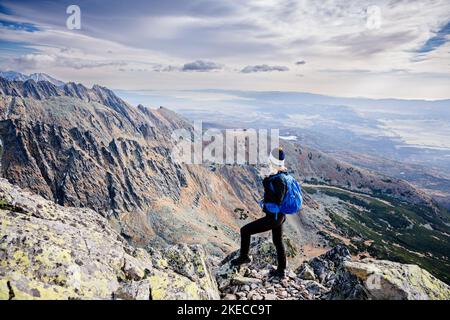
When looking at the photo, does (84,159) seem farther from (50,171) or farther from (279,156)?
(279,156)

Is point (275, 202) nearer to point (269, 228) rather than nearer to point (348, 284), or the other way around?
point (269, 228)

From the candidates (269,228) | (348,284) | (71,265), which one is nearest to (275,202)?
(269,228)

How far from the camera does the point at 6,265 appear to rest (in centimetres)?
818

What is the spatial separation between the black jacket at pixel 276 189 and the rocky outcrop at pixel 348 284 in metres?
3.96

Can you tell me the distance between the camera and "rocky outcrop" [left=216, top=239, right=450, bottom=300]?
1022cm

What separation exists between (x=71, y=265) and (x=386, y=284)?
10394 millimetres

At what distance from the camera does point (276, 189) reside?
38.3 feet

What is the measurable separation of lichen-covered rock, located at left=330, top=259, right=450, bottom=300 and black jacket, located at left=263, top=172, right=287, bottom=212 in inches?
156

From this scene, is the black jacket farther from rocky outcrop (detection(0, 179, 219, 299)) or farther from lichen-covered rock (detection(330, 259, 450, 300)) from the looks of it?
rocky outcrop (detection(0, 179, 219, 299))

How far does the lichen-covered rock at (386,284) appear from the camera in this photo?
395 inches

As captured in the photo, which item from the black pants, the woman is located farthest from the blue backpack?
the black pants

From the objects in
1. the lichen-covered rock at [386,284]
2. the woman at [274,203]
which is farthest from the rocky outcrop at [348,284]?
the woman at [274,203]

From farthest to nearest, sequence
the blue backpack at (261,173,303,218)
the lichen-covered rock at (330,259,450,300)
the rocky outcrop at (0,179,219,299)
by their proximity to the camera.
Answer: the blue backpack at (261,173,303,218) < the lichen-covered rock at (330,259,450,300) < the rocky outcrop at (0,179,219,299)
